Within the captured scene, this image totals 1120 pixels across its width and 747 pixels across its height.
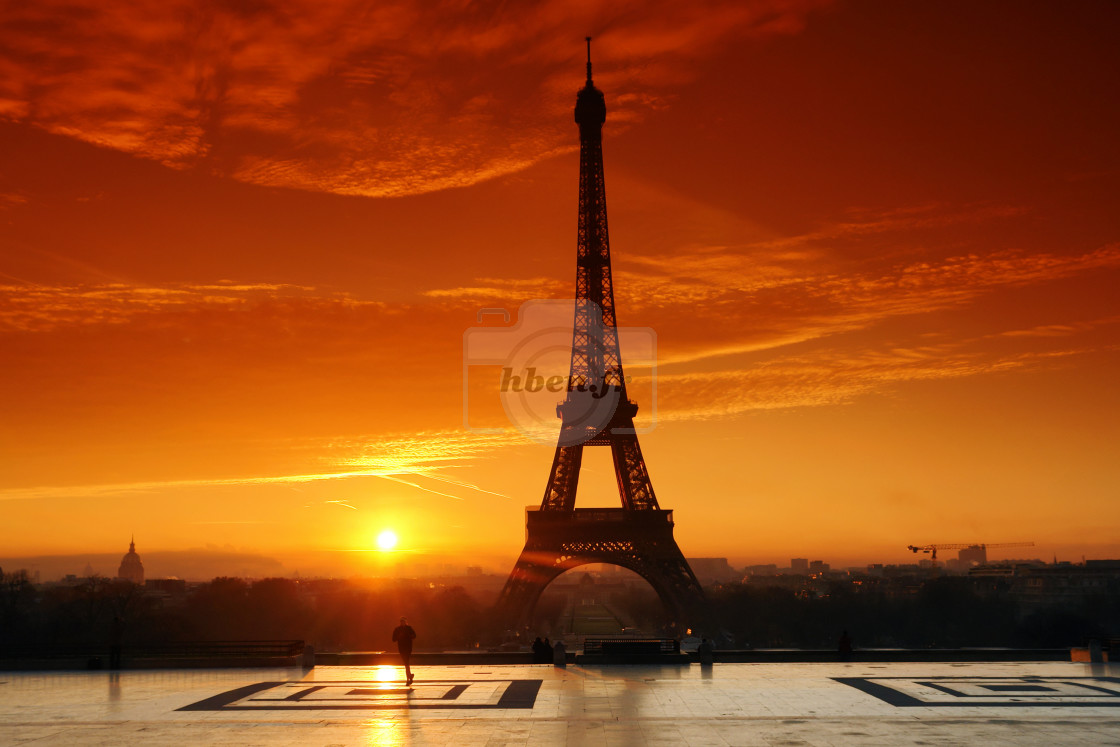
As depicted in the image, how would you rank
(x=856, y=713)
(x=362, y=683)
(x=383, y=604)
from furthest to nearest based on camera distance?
(x=383, y=604) < (x=362, y=683) < (x=856, y=713)

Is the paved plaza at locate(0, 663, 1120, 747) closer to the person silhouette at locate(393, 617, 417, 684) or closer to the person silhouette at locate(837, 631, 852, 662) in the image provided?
the person silhouette at locate(393, 617, 417, 684)

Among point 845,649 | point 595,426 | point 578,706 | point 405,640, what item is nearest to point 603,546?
point 595,426

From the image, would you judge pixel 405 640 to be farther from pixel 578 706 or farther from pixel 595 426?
pixel 595 426

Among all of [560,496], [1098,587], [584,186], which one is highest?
[584,186]

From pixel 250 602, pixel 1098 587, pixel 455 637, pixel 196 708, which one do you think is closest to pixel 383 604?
pixel 250 602

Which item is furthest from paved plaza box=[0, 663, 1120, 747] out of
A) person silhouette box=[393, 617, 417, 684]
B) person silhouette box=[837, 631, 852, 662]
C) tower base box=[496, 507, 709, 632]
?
tower base box=[496, 507, 709, 632]

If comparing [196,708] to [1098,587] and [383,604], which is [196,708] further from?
Answer: [1098,587]

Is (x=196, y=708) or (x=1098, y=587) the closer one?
(x=196, y=708)
